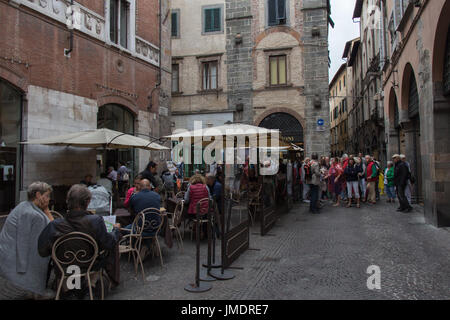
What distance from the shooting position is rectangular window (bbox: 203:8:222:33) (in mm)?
21141

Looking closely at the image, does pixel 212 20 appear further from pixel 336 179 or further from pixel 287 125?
pixel 336 179

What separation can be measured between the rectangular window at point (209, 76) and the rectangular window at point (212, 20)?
207 centimetres

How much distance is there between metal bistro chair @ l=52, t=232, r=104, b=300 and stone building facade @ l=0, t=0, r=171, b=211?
6.46 metres

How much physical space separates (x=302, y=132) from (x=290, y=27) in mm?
6068

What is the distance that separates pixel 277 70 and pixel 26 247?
1829 cm

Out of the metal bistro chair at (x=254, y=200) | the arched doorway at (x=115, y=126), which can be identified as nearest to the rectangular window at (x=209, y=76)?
the arched doorway at (x=115, y=126)

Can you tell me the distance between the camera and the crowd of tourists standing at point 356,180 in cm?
1015

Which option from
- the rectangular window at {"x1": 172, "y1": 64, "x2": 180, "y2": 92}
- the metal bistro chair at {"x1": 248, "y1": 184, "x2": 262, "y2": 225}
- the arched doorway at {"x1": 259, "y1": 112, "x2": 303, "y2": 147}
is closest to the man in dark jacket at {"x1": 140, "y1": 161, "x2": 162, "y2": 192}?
the metal bistro chair at {"x1": 248, "y1": 184, "x2": 262, "y2": 225}

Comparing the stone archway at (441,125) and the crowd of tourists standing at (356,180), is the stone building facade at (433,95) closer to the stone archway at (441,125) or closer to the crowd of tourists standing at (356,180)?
the stone archway at (441,125)

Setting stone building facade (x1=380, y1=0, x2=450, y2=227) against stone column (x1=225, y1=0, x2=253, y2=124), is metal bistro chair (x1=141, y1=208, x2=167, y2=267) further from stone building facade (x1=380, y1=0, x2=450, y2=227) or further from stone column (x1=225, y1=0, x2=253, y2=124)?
stone column (x1=225, y1=0, x2=253, y2=124)

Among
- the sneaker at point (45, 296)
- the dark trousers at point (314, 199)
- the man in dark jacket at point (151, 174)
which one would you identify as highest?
the man in dark jacket at point (151, 174)

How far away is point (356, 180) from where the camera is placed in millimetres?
11289

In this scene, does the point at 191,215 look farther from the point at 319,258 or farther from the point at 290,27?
the point at 290,27
